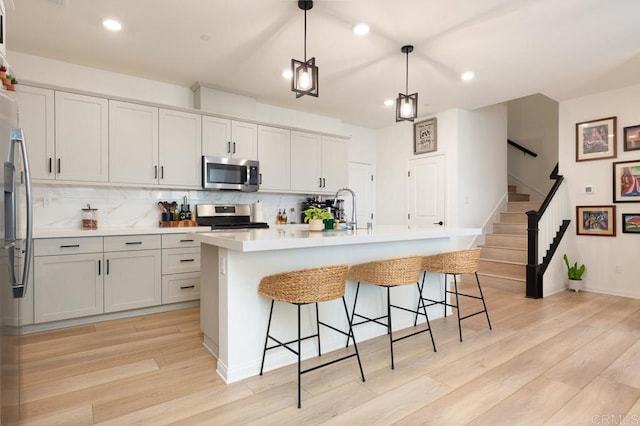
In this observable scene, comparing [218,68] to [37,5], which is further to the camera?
[218,68]

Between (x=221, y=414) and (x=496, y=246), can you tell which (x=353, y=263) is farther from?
(x=496, y=246)

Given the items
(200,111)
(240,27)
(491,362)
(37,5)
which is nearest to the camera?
(491,362)

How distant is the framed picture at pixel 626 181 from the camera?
433 centimetres

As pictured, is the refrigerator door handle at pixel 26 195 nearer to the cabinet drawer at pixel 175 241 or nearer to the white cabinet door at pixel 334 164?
the cabinet drawer at pixel 175 241

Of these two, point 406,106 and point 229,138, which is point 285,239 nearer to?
point 406,106

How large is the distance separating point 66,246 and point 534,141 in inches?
314

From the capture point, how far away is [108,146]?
369 centimetres

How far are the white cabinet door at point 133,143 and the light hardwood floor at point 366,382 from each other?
1.65 meters

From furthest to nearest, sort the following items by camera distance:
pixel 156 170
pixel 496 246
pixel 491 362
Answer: pixel 496 246 < pixel 156 170 < pixel 491 362

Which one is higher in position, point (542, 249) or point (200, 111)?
point (200, 111)

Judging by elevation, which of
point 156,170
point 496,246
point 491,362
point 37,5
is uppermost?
point 37,5

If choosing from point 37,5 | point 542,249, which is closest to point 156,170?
point 37,5

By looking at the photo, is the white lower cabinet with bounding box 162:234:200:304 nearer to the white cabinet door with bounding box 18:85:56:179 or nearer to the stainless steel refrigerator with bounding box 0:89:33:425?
the white cabinet door with bounding box 18:85:56:179

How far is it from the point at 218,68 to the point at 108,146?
1.48 metres
